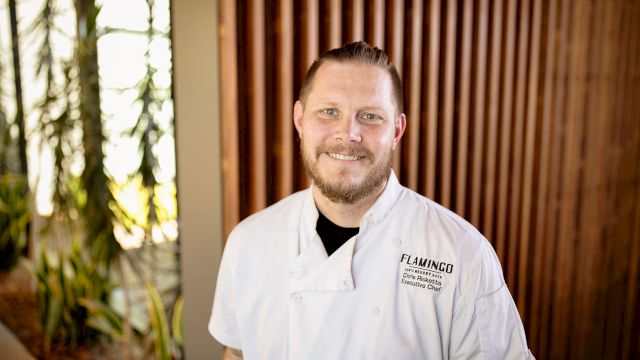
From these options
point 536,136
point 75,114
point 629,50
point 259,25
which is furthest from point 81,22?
point 629,50

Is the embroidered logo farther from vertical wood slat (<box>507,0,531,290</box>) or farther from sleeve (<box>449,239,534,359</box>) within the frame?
vertical wood slat (<box>507,0,531,290</box>)

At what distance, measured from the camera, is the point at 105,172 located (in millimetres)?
2723

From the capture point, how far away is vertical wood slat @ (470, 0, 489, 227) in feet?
6.51

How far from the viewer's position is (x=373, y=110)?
1.23 m

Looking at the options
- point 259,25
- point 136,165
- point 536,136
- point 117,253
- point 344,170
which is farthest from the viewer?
point 117,253

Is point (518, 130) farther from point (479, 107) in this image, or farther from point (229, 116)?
point (229, 116)

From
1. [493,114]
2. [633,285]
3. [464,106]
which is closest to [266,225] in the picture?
[464,106]

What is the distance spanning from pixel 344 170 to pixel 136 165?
1690mm

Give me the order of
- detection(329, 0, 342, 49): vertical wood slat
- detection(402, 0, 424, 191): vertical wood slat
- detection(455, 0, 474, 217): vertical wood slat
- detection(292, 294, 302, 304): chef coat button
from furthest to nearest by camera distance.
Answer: detection(455, 0, 474, 217): vertical wood slat < detection(402, 0, 424, 191): vertical wood slat < detection(329, 0, 342, 49): vertical wood slat < detection(292, 294, 302, 304): chef coat button

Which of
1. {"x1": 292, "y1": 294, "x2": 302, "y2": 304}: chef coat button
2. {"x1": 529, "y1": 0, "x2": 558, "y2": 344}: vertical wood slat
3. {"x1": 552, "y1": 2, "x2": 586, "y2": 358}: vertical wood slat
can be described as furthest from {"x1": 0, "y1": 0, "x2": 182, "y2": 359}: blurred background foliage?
{"x1": 552, "y1": 2, "x2": 586, "y2": 358}: vertical wood slat

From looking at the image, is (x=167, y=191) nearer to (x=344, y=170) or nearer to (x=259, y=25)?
(x=259, y=25)

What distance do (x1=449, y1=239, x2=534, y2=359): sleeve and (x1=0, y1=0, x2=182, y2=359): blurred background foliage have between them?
1658 millimetres

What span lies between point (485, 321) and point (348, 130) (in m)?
0.55

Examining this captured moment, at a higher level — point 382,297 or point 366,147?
point 366,147
